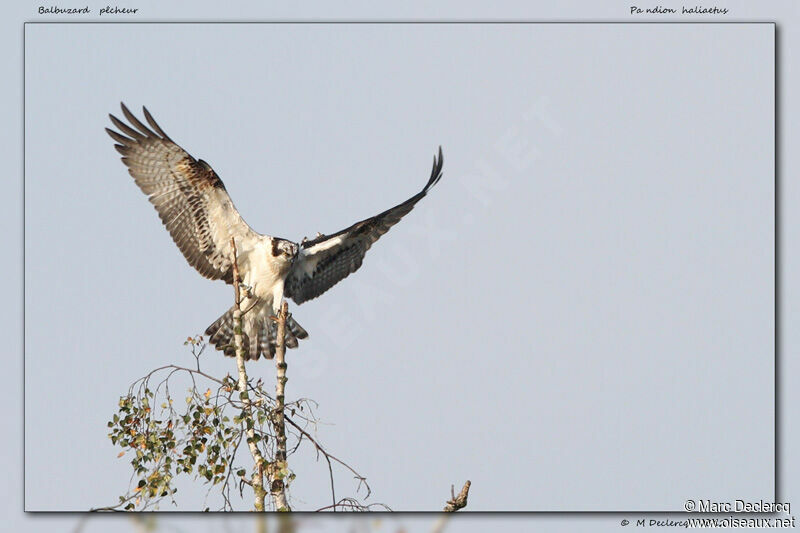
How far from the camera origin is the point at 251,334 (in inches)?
340

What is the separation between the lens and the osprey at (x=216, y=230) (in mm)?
8211

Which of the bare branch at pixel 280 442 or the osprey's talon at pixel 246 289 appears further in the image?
the osprey's talon at pixel 246 289

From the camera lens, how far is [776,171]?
7016mm

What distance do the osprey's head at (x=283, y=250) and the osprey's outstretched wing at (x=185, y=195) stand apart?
0.24 metres

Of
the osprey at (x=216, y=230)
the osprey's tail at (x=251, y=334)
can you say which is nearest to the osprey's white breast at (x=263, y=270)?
the osprey at (x=216, y=230)

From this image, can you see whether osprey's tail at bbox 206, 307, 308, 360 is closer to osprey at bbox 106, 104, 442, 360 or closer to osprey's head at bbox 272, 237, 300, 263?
osprey at bbox 106, 104, 442, 360

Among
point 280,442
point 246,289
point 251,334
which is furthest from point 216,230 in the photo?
point 280,442

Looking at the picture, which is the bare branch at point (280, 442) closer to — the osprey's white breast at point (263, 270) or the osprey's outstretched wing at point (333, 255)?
the osprey's white breast at point (263, 270)

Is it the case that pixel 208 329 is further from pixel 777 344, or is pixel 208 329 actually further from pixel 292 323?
pixel 777 344

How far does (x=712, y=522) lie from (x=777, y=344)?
4.82 ft

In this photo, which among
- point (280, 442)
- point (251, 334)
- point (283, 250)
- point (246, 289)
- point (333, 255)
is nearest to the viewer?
point (280, 442)

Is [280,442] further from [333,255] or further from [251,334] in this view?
[333,255]

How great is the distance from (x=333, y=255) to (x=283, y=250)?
2.66ft

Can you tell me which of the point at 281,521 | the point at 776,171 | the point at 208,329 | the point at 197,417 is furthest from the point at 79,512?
the point at 776,171
